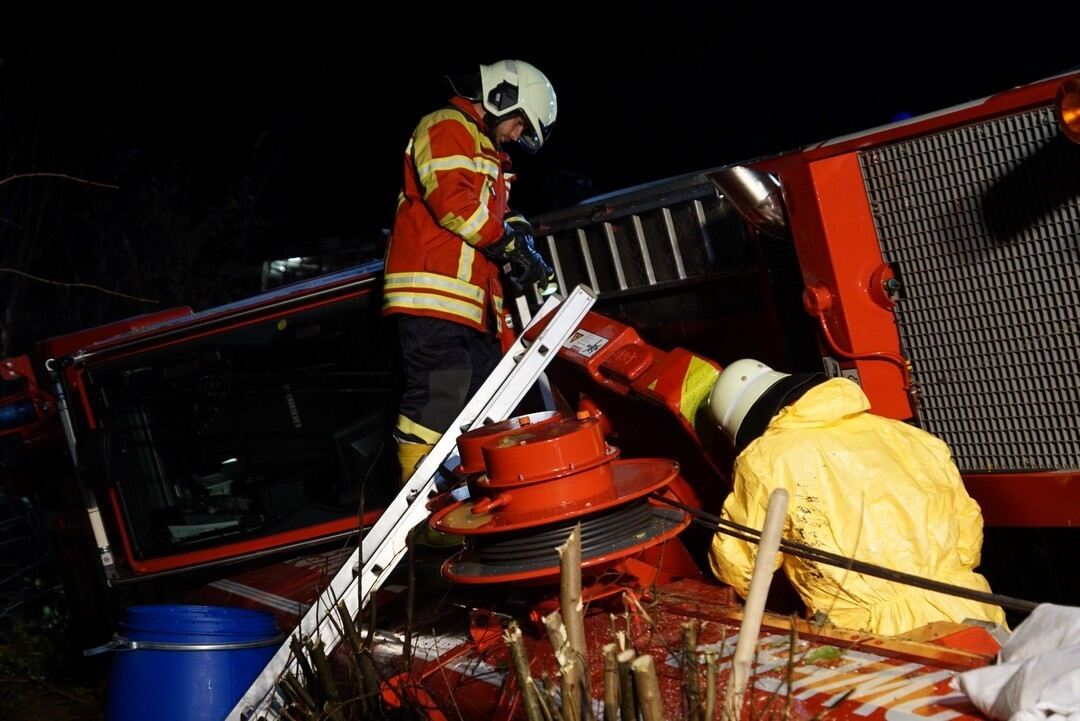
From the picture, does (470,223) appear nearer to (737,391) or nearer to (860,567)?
(737,391)

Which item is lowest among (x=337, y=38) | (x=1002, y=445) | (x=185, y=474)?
(x=1002, y=445)

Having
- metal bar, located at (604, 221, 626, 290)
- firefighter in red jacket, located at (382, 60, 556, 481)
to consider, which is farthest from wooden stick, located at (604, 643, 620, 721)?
metal bar, located at (604, 221, 626, 290)

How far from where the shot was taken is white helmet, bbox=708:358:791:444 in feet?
10.9

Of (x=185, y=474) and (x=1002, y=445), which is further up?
(x=185, y=474)

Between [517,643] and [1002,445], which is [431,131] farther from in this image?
[517,643]

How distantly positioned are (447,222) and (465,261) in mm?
195

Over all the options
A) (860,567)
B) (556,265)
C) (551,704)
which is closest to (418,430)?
(556,265)

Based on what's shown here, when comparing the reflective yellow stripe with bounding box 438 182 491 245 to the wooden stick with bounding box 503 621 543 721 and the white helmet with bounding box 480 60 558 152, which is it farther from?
the wooden stick with bounding box 503 621 543 721

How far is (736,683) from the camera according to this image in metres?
1.84

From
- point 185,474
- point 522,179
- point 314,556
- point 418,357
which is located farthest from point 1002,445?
point 522,179

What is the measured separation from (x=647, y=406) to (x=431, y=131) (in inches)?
59.9

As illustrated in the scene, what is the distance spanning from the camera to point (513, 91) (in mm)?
4746

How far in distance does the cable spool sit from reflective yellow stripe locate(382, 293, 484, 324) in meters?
1.53

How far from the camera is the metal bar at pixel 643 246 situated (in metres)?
4.34
